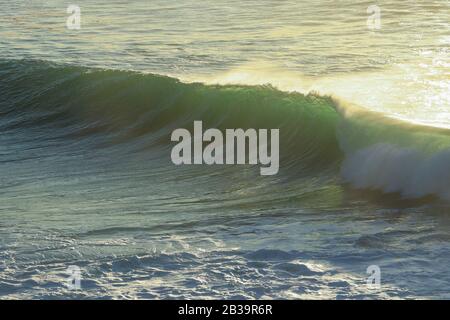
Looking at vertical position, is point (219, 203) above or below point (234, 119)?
below

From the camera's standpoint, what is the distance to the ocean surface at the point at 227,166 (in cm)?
804

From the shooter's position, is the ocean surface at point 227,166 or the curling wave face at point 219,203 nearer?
the curling wave face at point 219,203

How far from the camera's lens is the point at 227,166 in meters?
13.4

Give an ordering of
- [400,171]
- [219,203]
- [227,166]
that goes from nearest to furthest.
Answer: [219,203] → [400,171] → [227,166]

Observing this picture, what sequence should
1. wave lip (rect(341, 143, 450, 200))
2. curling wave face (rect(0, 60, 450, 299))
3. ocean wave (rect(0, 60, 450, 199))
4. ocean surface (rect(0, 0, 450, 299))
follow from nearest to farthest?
curling wave face (rect(0, 60, 450, 299)), ocean surface (rect(0, 0, 450, 299)), wave lip (rect(341, 143, 450, 200)), ocean wave (rect(0, 60, 450, 199))

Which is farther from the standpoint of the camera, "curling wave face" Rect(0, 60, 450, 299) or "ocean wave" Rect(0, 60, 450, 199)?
"ocean wave" Rect(0, 60, 450, 199)

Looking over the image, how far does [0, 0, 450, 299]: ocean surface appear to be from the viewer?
26.4ft

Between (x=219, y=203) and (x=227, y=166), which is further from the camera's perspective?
(x=227, y=166)

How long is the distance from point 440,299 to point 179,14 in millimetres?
20768

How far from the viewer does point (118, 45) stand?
22812 mm

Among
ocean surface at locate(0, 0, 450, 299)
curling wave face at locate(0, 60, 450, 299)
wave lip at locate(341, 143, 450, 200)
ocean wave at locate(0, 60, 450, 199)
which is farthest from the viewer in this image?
ocean wave at locate(0, 60, 450, 199)

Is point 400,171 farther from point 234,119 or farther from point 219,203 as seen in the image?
point 234,119

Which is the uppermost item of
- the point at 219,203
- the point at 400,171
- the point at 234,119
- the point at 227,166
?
the point at 234,119

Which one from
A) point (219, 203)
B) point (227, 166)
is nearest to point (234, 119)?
point (227, 166)
